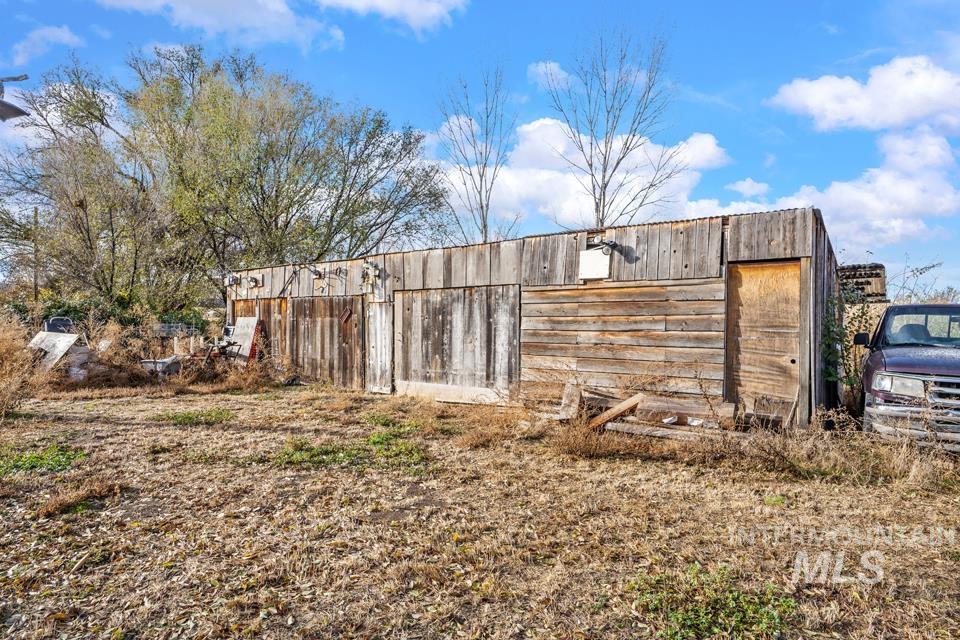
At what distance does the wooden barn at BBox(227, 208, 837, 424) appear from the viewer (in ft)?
23.1

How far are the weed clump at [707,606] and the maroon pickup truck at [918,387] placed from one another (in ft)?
12.1

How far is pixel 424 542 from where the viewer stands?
12.4 ft

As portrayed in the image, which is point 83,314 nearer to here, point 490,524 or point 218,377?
point 218,377

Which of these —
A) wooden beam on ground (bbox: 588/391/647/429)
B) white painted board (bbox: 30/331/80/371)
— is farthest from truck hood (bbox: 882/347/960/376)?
white painted board (bbox: 30/331/80/371)

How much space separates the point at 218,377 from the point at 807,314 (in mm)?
12103

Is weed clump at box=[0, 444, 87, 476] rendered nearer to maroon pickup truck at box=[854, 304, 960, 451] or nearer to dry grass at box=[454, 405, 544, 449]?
dry grass at box=[454, 405, 544, 449]

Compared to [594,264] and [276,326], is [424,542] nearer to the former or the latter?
[594,264]

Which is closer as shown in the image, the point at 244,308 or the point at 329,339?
the point at 329,339

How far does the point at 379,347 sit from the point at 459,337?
7.65 feet

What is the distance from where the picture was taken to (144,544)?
12.3 ft

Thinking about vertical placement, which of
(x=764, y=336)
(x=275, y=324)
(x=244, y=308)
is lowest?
(x=275, y=324)

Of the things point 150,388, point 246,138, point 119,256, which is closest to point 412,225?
point 246,138

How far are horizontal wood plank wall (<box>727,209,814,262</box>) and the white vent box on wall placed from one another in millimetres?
1843

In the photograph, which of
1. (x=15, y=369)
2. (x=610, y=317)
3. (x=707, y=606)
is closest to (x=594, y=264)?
(x=610, y=317)
